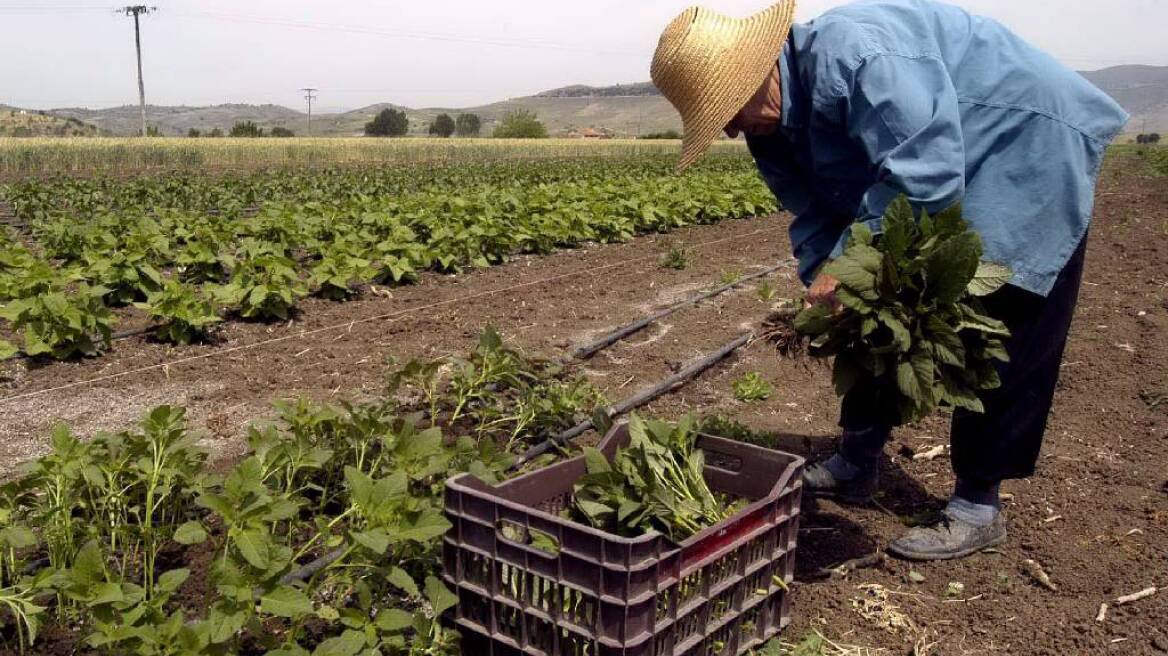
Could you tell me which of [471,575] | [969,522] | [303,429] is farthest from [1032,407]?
[303,429]

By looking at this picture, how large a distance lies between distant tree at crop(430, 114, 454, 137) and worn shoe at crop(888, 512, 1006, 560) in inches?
3694

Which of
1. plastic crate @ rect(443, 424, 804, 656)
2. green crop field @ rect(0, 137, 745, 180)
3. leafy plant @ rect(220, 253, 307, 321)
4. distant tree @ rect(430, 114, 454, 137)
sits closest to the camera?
plastic crate @ rect(443, 424, 804, 656)

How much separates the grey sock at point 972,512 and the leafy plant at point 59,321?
478 cm

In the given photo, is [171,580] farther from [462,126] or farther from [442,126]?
[462,126]

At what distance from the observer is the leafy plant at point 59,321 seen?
5477 millimetres

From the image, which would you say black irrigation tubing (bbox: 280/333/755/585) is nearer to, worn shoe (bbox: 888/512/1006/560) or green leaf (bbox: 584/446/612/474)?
green leaf (bbox: 584/446/612/474)

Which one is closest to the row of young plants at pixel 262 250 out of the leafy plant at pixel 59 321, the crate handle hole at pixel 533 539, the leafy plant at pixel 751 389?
the leafy plant at pixel 59 321

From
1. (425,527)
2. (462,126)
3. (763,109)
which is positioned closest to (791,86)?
(763,109)

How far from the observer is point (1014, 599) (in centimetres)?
305

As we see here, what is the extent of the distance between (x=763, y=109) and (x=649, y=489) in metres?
1.25

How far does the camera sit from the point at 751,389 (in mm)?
Answer: 5078

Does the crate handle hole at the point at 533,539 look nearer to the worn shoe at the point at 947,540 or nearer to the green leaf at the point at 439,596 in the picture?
the green leaf at the point at 439,596

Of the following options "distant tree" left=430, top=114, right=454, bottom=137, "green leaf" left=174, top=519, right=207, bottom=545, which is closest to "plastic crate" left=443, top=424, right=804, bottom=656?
"green leaf" left=174, top=519, right=207, bottom=545

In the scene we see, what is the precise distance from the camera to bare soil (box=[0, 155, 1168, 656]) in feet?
9.78
